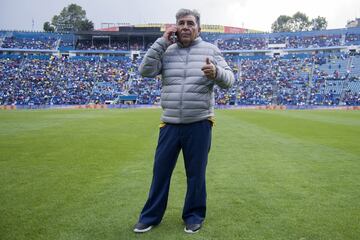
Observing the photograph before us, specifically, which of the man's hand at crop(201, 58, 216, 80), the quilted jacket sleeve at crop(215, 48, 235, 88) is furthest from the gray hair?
the man's hand at crop(201, 58, 216, 80)

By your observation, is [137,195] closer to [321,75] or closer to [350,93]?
[350,93]

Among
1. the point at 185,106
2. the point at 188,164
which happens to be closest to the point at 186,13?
the point at 185,106

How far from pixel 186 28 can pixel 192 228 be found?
2355 millimetres

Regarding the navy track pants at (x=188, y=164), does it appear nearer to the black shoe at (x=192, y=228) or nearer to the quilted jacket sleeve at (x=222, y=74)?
the black shoe at (x=192, y=228)

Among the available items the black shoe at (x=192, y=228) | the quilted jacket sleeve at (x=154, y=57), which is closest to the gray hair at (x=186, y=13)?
the quilted jacket sleeve at (x=154, y=57)

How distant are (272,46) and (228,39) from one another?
29.5 ft

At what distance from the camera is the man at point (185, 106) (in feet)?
14.8

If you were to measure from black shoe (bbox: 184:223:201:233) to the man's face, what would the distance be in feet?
7.20

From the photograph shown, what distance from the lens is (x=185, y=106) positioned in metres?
4.54

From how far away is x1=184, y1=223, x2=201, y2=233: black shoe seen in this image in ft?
14.4

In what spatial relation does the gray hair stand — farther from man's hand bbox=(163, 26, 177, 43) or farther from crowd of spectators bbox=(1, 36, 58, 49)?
crowd of spectators bbox=(1, 36, 58, 49)

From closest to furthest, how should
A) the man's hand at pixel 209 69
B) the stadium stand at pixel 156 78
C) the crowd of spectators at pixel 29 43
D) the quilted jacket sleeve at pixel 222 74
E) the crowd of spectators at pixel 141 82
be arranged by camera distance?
the man's hand at pixel 209 69
the quilted jacket sleeve at pixel 222 74
the crowd of spectators at pixel 141 82
the stadium stand at pixel 156 78
the crowd of spectators at pixel 29 43

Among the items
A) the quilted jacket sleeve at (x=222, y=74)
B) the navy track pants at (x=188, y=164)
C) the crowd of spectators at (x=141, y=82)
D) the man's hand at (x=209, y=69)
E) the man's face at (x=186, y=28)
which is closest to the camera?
the man's hand at (x=209, y=69)

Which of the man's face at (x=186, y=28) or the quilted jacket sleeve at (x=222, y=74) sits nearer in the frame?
the quilted jacket sleeve at (x=222, y=74)
